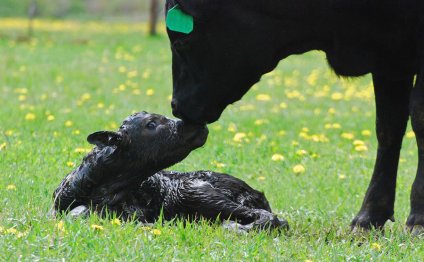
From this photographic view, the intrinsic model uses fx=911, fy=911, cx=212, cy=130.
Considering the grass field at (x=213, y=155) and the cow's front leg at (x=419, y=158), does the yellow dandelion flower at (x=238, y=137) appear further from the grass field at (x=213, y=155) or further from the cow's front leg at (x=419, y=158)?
the cow's front leg at (x=419, y=158)

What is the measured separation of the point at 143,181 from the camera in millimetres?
5547

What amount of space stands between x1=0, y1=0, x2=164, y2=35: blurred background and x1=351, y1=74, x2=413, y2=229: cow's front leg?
29668 millimetres

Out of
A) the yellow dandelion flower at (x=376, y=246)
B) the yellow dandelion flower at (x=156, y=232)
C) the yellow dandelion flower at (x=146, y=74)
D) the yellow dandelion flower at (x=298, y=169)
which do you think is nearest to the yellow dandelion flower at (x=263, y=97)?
the yellow dandelion flower at (x=146, y=74)

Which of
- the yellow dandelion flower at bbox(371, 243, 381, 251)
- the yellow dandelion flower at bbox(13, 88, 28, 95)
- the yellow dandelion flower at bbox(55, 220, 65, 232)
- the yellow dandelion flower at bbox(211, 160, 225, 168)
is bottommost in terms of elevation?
the yellow dandelion flower at bbox(13, 88, 28, 95)

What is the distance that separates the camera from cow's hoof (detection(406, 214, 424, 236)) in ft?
17.1

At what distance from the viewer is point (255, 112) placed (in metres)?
11.8

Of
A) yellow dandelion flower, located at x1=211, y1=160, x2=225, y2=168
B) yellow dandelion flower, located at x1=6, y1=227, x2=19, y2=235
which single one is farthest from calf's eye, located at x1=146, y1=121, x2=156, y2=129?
yellow dandelion flower, located at x1=211, y1=160, x2=225, y2=168

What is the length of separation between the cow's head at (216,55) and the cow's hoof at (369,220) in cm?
121

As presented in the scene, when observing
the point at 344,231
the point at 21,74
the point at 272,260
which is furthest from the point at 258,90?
the point at 272,260

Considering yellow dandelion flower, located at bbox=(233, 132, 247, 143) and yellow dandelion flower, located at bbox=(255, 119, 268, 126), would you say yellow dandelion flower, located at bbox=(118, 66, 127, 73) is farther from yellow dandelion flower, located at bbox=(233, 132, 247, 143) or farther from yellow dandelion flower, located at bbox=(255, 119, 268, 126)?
yellow dandelion flower, located at bbox=(233, 132, 247, 143)

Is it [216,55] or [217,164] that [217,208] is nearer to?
[216,55]

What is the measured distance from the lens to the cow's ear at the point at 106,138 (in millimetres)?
5242

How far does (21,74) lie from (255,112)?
16.6ft

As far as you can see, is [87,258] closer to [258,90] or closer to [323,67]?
[258,90]
